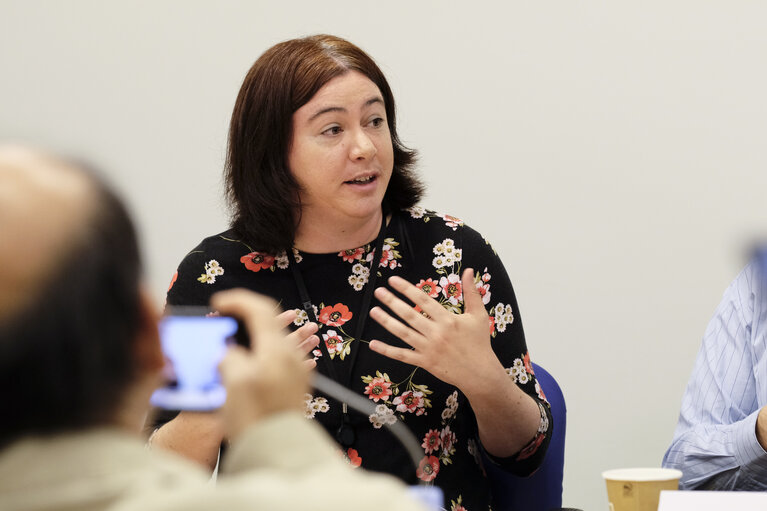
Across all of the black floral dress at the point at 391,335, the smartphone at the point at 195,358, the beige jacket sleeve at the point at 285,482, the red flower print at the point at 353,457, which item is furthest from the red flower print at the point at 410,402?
the beige jacket sleeve at the point at 285,482

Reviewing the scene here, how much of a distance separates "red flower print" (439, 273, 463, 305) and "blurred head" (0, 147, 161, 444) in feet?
4.20

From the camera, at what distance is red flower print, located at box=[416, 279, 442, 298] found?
1.88 meters

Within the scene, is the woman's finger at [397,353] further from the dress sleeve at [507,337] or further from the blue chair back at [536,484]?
the blue chair back at [536,484]

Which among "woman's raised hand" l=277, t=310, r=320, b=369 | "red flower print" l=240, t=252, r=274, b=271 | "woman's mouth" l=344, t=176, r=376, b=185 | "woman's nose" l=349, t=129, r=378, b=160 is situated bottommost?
"woman's raised hand" l=277, t=310, r=320, b=369

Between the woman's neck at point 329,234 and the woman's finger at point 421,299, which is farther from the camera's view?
the woman's neck at point 329,234

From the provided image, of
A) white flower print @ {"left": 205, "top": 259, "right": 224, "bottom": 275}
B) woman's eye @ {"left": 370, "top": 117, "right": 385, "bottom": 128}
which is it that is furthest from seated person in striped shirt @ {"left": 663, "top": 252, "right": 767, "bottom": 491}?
white flower print @ {"left": 205, "top": 259, "right": 224, "bottom": 275}

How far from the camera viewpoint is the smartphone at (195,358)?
2.54 ft

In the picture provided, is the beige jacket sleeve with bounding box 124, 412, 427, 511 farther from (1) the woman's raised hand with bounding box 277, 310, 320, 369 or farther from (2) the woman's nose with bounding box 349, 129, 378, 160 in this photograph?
(2) the woman's nose with bounding box 349, 129, 378, 160

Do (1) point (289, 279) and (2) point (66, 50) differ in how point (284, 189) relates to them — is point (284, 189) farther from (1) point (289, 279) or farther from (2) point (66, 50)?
(2) point (66, 50)

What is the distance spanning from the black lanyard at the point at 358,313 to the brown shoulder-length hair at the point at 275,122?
0.27 ft

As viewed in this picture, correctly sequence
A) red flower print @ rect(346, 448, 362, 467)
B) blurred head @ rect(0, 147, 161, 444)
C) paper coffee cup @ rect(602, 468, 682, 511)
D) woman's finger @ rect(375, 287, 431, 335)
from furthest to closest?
red flower print @ rect(346, 448, 362, 467)
woman's finger @ rect(375, 287, 431, 335)
paper coffee cup @ rect(602, 468, 682, 511)
blurred head @ rect(0, 147, 161, 444)

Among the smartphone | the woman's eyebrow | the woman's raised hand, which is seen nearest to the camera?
the smartphone

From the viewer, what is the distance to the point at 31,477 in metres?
0.58

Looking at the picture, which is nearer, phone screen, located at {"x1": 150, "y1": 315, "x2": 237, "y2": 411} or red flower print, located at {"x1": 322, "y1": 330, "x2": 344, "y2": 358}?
phone screen, located at {"x1": 150, "y1": 315, "x2": 237, "y2": 411}
